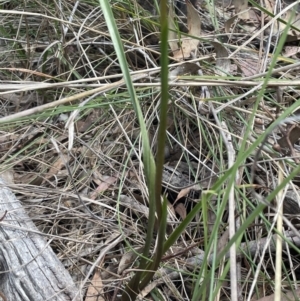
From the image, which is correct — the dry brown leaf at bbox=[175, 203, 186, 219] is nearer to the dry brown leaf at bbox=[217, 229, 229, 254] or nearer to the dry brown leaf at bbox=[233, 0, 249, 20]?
the dry brown leaf at bbox=[217, 229, 229, 254]

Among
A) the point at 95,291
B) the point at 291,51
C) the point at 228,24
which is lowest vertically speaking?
the point at 95,291

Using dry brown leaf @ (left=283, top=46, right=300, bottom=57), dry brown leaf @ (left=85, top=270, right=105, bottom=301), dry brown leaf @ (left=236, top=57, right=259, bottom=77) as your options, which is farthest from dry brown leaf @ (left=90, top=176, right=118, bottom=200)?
dry brown leaf @ (left=283, top=46, right=300, bottom=57)

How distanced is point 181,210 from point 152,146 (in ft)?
0.60

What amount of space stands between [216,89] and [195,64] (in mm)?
80

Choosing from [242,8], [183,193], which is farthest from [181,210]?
[242,8]

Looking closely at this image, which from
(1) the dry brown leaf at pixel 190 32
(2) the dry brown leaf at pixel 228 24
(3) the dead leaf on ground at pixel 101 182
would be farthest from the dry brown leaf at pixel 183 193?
(2) the dry brown leaf at pixel 228 24

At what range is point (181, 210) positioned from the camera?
113 centimetres

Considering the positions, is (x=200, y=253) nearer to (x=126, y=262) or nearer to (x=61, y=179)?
(x=126, y=262)

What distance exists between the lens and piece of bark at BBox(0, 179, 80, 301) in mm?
918

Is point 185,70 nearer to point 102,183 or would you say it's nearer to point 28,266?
point 102,183

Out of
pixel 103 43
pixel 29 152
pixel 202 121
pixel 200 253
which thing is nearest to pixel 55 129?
pixel 29 152

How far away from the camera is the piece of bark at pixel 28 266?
0.92 meters

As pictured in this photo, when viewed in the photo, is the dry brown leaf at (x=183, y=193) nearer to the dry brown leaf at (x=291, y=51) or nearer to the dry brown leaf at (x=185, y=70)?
the dry brown leaf at (x=185, y=70)

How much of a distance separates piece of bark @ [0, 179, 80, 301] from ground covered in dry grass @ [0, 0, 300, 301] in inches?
1.7
